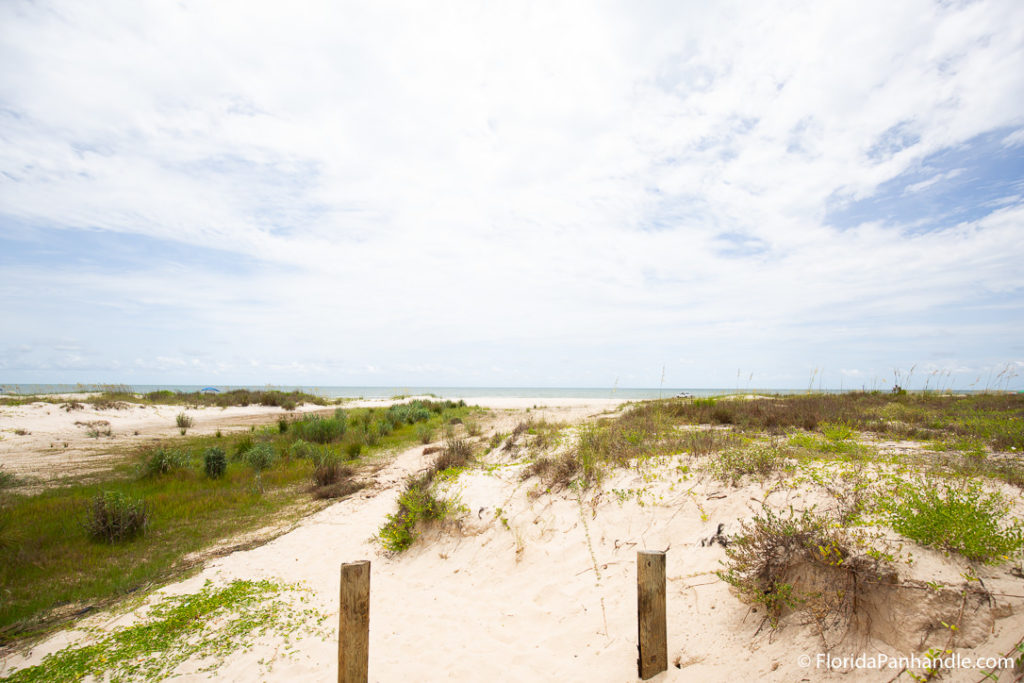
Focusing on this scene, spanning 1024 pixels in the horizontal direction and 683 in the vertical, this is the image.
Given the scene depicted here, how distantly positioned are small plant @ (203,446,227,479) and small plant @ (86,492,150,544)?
12.6 feet

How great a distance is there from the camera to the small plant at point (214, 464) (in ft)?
41.3

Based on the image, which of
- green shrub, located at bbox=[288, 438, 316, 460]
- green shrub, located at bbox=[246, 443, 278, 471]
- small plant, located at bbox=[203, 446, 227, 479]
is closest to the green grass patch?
small plant, located at bbox=[203, 446, 227, 479]

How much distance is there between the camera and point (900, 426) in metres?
10.4

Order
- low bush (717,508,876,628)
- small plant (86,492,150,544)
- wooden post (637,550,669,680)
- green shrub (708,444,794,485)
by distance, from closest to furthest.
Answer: wooden post (637,550,669,680) < low bush (717,508,876,628) < green shrub (708,444,794,485) < small plant (86,492,150,544)

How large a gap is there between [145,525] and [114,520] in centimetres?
49

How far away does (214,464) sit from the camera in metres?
12.7

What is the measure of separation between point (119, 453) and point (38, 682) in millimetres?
14837

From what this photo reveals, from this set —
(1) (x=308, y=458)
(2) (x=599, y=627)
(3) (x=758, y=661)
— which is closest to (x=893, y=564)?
(3) (x=758, y=661)

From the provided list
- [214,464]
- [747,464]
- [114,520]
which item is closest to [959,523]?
[747,464]

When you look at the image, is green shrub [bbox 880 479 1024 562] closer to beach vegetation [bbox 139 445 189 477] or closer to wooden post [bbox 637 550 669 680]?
wooden post [bbox 637 550 669 680]

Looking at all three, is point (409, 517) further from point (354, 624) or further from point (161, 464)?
point (161, 464)

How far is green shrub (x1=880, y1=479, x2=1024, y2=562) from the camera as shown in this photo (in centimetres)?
390

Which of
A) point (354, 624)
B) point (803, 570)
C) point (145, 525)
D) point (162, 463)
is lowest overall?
point (145, 525)

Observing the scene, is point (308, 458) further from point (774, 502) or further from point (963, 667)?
point (963, 667)
